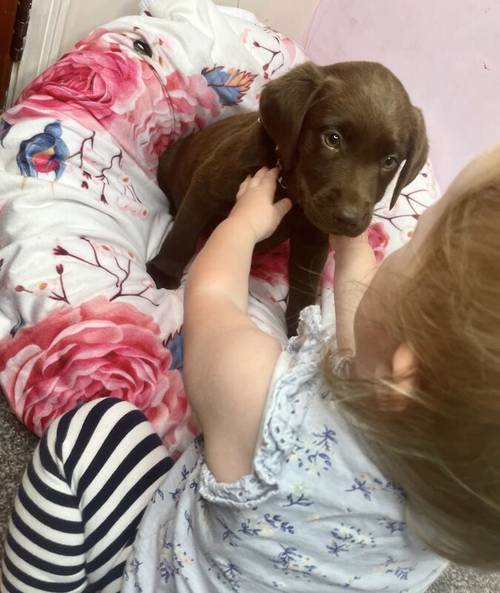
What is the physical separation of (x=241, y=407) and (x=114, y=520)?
28cm

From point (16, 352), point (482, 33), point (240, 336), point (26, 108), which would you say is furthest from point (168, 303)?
point (482, 33)

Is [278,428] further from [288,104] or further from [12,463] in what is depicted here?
[288,104]

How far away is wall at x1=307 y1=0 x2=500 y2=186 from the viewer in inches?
81.1

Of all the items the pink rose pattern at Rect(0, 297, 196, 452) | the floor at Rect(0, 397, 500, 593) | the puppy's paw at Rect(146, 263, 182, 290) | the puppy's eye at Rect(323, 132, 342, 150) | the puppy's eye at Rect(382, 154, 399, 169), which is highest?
the puppy's eye at Rect(323, 132, 342, 150)

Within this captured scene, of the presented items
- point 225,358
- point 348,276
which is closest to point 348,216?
point 348,276

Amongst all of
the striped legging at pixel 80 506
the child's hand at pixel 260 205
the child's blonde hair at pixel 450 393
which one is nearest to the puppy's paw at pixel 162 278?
the child's hand at pixel 260 205

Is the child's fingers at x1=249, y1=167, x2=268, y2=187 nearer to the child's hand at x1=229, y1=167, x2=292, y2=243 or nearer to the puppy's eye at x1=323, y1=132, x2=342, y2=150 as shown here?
the child's hand at x1=229, y1=167, x2=292, y2=243

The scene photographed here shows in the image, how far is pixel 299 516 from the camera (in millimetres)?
760

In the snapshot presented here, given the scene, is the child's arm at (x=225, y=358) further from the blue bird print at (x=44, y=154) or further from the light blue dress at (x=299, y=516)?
the blue bird print at (x=44, y=154)

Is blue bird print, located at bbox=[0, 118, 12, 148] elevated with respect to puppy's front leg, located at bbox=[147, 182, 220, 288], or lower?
elevated

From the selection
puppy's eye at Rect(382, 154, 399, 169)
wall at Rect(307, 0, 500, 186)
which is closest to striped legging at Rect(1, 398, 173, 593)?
puppy's eye at Rect(382, 154, 399, 169)

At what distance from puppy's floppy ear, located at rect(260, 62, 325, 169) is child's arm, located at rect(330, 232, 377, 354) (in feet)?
0.60

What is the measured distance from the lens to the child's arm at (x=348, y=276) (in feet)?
3.24

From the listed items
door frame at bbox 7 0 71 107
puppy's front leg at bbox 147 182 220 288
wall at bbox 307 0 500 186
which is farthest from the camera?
wall at bbox 307 0 500 186
